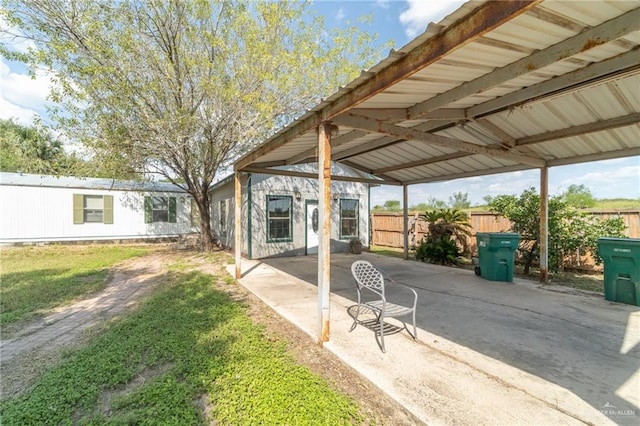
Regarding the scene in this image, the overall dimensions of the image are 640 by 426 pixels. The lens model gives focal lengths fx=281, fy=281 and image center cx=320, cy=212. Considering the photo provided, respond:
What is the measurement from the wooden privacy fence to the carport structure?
2.33m

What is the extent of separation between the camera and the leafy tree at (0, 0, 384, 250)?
22.9ft

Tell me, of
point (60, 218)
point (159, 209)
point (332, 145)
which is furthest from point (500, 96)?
point (60, 218)

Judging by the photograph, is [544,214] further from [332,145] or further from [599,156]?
[332,145]

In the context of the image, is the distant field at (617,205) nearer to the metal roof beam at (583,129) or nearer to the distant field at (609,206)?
the distant field at (609,206)

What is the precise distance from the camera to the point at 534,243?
7285mm

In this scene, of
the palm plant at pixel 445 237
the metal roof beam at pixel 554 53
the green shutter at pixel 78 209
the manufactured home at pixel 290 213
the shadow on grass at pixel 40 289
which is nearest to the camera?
the metal roof beam at pixel 554 53

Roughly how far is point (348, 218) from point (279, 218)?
3.06m

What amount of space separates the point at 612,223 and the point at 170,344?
29.9 feet

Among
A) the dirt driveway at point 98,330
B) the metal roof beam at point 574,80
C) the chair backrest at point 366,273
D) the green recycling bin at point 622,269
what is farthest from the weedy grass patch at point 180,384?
the green recycling bin at point 622,269

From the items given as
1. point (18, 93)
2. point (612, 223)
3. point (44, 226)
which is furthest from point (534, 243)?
point (18, 93)

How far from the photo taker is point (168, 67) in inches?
303

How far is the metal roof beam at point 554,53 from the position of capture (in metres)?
1.82

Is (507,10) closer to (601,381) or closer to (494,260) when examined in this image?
(601,381)

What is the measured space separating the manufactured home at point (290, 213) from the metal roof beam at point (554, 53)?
24.3 ft
